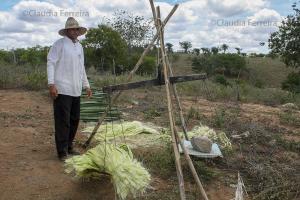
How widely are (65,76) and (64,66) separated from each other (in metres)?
0.10

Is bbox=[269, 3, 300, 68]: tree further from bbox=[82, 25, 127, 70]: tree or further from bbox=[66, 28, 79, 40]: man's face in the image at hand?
bbox=[66, 28, 79, 40]: man's face

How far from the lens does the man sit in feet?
13.9

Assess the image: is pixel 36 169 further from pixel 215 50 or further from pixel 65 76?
pixel 215 50

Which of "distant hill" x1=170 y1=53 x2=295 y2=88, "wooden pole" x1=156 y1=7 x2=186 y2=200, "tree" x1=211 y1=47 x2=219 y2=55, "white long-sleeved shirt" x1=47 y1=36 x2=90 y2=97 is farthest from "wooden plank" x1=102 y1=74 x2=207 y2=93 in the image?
"tree" x1=211 y1=47 x2=219 y2=55

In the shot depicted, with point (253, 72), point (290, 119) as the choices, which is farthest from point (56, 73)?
point (253, 72)

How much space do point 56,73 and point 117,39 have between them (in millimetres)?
14400

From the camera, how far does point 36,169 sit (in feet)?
13.2

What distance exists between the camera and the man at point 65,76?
424cm

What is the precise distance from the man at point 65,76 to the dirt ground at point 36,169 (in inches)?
11.8

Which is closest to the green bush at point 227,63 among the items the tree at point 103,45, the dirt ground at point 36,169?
the tree at point 103,45

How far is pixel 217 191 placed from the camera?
3873mm

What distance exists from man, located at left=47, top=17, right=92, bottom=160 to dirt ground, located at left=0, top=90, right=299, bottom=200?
0.30 meters

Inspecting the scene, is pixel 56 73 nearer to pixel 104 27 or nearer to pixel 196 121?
pixel 196 121

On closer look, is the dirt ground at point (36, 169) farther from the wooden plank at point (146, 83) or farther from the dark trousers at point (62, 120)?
the wooden plank at point (146, 83)
